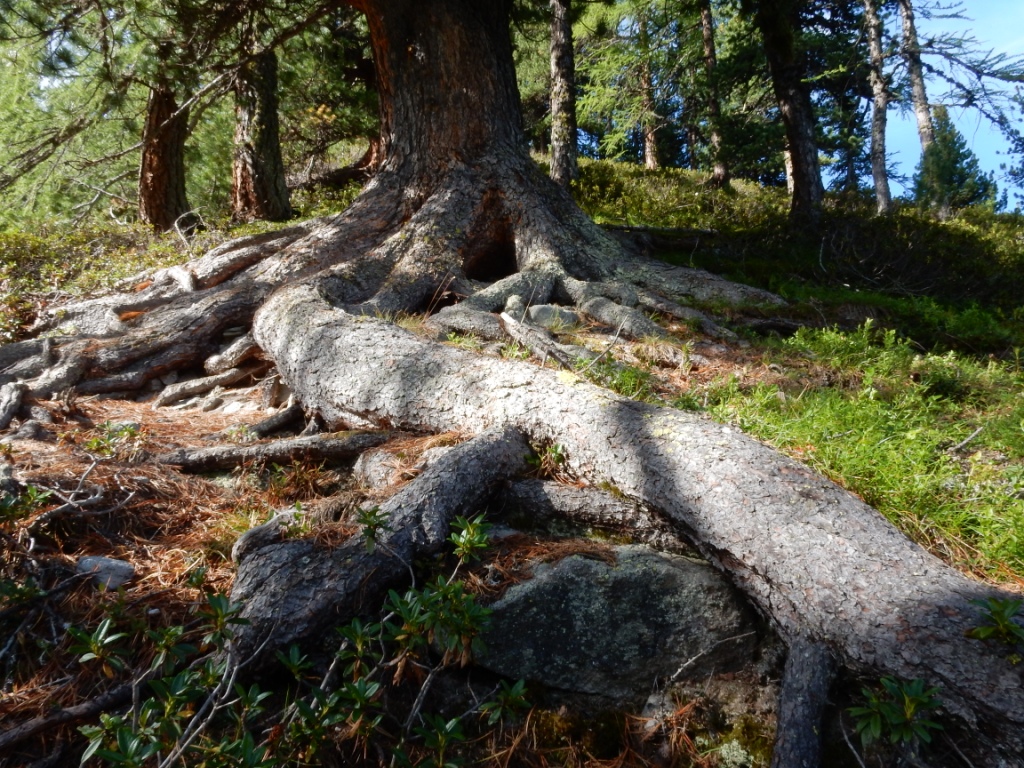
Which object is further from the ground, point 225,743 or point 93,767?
point 225,743

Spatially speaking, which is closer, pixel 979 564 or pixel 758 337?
pixel 979 564

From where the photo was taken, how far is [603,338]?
16.3 feet

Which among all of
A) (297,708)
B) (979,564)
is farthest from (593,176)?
(297,708)

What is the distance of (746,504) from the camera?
248 centimetres

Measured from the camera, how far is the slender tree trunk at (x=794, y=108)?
9.16m

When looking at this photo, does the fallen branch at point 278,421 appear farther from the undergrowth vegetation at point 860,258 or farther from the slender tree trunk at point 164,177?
the slender tree trunk at point 164,177

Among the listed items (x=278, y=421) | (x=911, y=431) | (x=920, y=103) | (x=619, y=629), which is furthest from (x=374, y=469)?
(x=920, y=103)

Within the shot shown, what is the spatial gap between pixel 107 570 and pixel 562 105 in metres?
10.4

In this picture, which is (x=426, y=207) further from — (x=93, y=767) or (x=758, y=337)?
(x=93, y=767)

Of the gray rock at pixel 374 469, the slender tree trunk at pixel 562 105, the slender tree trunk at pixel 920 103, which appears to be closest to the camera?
the gray rock at pixel 374 469

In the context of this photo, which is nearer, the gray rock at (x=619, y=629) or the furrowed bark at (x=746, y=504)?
the furrowed bark at (x=746, y=504)

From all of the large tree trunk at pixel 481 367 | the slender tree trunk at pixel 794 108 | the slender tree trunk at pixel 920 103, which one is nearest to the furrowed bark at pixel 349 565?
the large tree trunk at pixel 481 367

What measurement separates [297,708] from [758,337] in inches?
181

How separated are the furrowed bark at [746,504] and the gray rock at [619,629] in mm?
157
